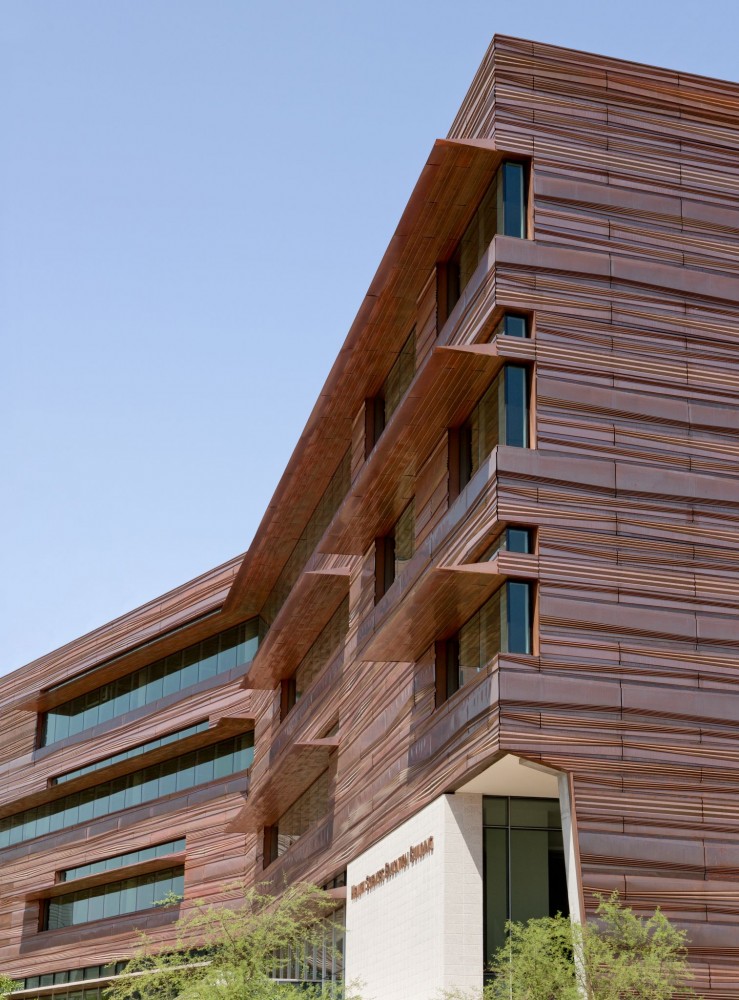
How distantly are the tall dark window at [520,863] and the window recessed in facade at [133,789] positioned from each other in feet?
96.2

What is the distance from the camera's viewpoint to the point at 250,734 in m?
57.6

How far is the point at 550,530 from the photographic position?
27109 millimetres

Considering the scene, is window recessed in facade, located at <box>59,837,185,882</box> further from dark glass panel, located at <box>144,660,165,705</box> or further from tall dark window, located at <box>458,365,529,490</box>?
tall dark window, located at <box>458,365,529,490</box>

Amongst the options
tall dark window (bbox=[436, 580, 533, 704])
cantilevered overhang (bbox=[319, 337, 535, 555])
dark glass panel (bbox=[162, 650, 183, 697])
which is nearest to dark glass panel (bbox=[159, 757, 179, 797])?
dark glass panel (bbox=[162, 650, 183, 697])

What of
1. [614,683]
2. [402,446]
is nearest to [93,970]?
[402,446]

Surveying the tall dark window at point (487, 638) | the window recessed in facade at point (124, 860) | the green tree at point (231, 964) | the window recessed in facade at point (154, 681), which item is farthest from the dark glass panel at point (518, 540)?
the window recessed in facade at point (124, 860)

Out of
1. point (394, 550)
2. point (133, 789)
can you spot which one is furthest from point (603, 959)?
point (133, 789)

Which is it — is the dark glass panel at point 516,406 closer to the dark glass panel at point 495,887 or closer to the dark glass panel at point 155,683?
the dark glass panel at point 495,887

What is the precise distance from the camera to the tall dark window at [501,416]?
1105 inches

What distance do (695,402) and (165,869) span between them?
1549 inches

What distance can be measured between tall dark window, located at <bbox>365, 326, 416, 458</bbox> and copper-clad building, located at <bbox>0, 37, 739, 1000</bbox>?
13 cm

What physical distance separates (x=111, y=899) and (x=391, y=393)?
114 feet

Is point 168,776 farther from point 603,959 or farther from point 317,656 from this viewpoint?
point 603,959

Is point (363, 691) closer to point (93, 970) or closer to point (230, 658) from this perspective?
point (230, 658)
